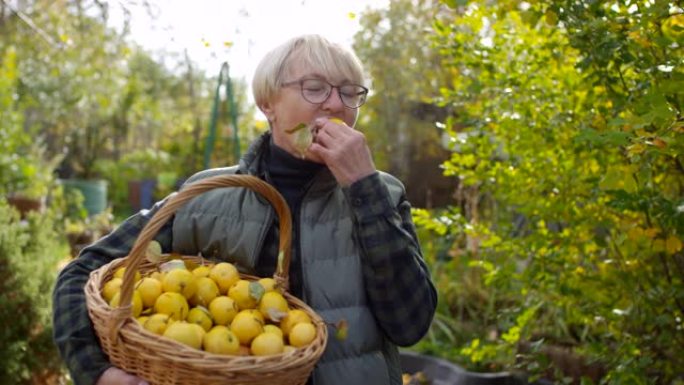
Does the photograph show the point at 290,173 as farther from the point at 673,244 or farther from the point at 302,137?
the point at 673,244

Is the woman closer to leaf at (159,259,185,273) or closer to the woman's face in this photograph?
the woman's face

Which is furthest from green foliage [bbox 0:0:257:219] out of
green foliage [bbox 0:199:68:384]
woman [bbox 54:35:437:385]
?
woman [bbox 54:35:437:385]

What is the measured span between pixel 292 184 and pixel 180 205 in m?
0.42

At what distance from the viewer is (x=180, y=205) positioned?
1480mm

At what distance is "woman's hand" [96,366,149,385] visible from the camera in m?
1.44

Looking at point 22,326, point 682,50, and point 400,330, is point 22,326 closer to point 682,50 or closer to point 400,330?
point 400,330

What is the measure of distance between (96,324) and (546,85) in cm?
193

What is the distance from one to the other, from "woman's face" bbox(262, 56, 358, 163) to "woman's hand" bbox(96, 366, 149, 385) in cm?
59

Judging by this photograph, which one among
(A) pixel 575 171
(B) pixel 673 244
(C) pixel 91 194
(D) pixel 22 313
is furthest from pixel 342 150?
(C) pixel 91 194

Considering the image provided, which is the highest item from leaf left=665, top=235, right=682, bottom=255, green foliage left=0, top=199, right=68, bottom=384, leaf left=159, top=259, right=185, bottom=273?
leaf left=159, top=259, right=185, bottom=273

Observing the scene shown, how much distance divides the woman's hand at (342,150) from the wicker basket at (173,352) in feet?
0.54

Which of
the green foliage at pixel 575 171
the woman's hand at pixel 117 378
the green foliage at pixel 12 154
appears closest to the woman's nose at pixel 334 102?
the green foliage at pixel 575 171

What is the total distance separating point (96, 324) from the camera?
59.4 inches

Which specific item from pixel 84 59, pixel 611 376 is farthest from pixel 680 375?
pixel 84 59
